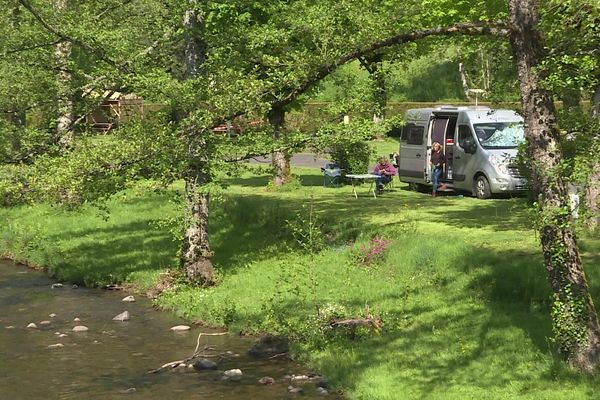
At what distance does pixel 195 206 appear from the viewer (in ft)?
70.7

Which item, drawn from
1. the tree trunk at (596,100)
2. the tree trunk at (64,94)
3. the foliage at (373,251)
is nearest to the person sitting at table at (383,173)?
the foliage at (373,251)

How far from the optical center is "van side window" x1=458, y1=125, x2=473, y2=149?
95.1 ft

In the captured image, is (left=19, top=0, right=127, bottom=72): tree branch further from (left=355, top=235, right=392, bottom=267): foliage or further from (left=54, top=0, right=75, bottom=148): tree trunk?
(left=355, top=235, right=392, bottom=267): foliage

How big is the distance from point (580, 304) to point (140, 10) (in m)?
17.1

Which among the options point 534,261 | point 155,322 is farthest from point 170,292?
point 534,261

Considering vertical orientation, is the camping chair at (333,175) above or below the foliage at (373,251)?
above

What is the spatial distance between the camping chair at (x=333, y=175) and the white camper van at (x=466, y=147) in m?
2.19

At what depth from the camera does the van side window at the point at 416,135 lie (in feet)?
103

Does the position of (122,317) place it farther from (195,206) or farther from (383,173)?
(383,173)

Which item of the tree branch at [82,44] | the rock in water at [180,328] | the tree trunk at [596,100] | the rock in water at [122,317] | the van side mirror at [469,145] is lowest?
the rock in water at [180,328]

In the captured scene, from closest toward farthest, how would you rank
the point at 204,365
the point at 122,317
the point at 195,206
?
the point at 204,365 → the point at 122,317 → the point at 195,206

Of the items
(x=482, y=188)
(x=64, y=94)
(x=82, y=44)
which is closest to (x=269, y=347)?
(x=82, y=44)

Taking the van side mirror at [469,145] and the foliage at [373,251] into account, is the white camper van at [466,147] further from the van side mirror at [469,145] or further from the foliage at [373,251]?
the foliage at [373,251]

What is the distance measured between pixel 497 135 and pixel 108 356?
625 inches
